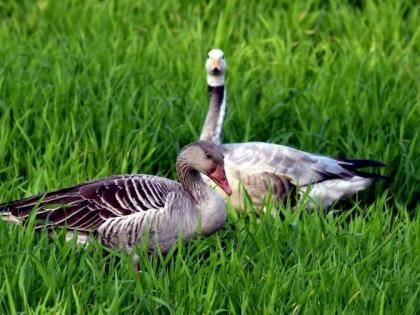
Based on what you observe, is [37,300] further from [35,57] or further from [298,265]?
[35,57]

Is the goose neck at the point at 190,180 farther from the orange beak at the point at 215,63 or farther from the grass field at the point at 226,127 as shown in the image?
the orange beak at the point at 215,63

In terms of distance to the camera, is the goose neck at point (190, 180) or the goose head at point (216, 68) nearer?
the goose neck at point (190, 180)

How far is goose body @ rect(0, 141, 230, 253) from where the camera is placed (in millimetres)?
5555

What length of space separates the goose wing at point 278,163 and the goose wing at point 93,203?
39.6 inches

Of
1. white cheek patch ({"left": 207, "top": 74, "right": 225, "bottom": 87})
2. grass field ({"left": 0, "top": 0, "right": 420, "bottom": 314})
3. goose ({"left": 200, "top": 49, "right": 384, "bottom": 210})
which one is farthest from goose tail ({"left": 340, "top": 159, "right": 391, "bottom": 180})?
white cheek patch ({"left": 207, "top": 74, "right": 225, "bottom": 87})

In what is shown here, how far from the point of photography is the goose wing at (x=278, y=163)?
6.66m

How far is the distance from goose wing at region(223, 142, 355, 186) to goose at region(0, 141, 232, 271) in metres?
0.89

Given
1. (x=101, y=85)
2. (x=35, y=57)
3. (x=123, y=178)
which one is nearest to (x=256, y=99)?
(x=101, y=85)

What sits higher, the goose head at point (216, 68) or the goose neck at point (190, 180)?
the goose head at point (216, 68)

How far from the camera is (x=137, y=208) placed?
559 centimetres

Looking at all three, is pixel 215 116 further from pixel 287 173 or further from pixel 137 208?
pixel 137 208

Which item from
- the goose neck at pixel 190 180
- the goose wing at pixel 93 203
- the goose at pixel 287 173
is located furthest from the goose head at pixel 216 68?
the goose wing at pixel 93 203

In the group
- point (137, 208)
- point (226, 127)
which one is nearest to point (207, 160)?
point (137, 208)

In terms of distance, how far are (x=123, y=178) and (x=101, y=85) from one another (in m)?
1.97
